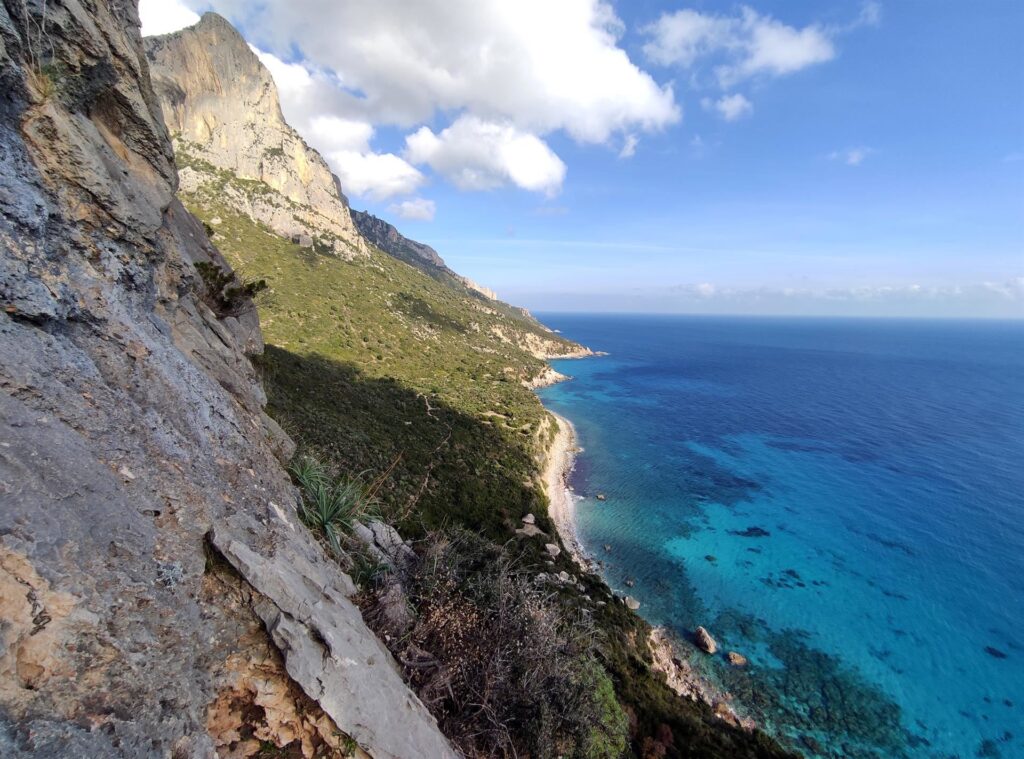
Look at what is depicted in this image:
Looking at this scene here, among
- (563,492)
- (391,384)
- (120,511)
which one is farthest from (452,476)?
→ (120,511)

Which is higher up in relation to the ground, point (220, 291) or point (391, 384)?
point (220, 291)

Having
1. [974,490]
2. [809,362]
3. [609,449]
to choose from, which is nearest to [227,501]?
[609,449]

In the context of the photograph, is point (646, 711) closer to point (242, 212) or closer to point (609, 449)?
point (609, 449)

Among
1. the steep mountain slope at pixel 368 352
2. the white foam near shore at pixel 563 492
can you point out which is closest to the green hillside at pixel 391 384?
the steep mountain slope at pixel 368 352

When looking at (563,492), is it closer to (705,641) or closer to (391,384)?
(705,641)

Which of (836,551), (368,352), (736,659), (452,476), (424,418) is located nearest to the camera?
(736,659)

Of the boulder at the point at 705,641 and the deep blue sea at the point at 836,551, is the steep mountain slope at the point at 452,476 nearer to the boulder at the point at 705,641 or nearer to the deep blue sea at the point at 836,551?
the boulder at the point at 705,641

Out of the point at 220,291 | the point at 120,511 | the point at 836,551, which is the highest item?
the point at 220,291
